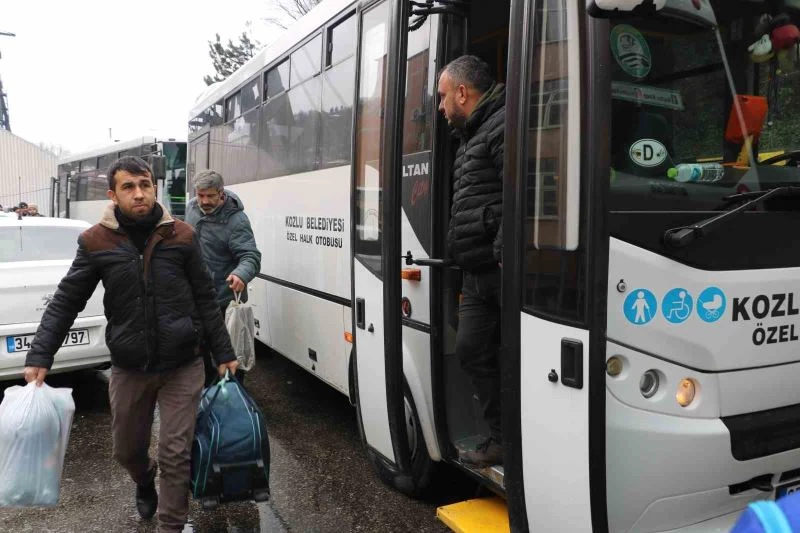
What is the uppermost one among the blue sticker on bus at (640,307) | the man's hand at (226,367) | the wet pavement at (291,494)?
the blue sticker on bus at (640,307)

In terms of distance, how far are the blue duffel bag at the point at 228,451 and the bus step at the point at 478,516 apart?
37.8 inches

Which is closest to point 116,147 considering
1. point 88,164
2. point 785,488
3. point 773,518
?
point 88,164

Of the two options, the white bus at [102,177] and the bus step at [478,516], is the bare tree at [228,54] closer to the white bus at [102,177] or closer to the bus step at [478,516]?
the white bus at [102,177]

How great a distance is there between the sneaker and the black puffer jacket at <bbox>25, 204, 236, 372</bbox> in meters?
1.50

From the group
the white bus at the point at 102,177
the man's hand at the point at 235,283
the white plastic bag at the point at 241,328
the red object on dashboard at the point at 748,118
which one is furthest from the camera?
the white bus at the point at 102,177

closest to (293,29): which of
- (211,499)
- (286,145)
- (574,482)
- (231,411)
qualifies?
(286,145)

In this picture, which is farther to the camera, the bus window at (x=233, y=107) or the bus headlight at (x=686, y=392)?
the bus window at (x=233, y=107)

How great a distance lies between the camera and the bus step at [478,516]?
3254mm

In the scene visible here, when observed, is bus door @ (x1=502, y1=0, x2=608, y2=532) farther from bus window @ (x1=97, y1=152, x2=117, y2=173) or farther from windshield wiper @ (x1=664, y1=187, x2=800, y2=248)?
bus window @ (x1=97, y1=152, x2=117, y2=173)

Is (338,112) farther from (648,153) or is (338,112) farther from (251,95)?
(648,153)

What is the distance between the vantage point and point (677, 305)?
7.80ft

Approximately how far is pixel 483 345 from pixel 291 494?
6.19ft

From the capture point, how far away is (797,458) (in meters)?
2.64

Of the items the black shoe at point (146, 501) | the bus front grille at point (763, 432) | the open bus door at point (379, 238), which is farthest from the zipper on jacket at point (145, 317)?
the bus front grille at point (763, 432)
